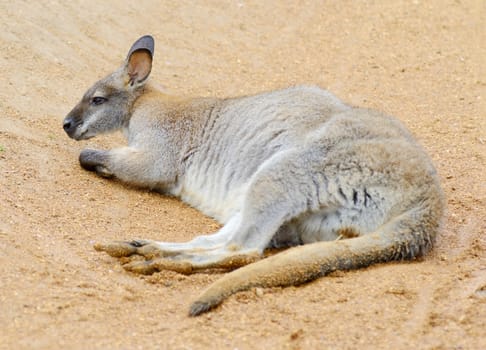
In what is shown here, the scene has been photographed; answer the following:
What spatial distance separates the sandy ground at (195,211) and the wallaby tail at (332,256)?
84 mm

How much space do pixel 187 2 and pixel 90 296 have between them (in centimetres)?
821

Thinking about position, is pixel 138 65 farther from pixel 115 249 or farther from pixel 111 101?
pixel 115 249

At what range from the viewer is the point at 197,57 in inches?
448

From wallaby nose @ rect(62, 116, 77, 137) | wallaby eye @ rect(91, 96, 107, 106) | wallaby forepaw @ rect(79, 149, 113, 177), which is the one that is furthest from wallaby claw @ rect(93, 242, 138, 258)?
wallaby eye @ rect(91, 96, 107, 106)

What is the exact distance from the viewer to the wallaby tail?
16.9 feet

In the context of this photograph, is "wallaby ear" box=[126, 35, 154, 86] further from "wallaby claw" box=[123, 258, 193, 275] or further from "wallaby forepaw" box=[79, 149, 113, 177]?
"wallaby claw" box=[123, 258, 193, 275]

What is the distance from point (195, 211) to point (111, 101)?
1.74 m

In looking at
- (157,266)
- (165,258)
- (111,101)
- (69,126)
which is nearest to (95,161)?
(69,126)

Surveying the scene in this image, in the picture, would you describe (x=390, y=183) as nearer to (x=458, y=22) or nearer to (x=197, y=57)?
(x=197, y=57)

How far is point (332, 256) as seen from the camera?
550cm

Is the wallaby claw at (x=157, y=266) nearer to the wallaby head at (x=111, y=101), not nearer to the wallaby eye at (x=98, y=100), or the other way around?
the wallaby head at (x=111, y=101)

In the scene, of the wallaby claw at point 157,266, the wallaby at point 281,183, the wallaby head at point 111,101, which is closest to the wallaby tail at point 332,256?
the wallaby at point 281,183

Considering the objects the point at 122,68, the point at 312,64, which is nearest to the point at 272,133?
the point at 122,68

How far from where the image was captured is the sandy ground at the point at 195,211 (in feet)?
16.0
